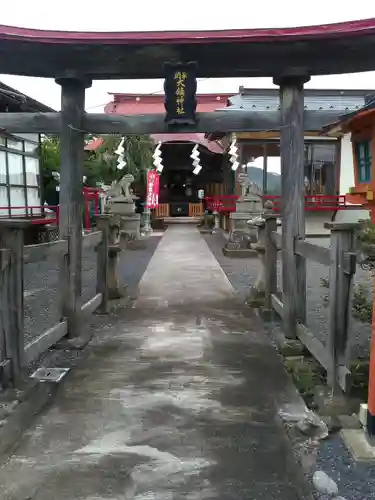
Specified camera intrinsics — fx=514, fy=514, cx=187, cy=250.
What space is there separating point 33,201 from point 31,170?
0.97m

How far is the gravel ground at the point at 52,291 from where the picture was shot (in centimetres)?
543

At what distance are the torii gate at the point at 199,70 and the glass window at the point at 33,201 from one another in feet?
30.7

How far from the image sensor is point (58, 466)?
312 cm

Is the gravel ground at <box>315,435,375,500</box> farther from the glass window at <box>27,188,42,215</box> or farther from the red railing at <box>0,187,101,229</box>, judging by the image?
the glass window at <box>27,188,42,215</box>

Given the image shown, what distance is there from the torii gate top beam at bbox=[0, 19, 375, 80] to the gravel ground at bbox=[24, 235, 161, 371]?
2.80 meters

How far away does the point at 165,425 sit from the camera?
370 cm

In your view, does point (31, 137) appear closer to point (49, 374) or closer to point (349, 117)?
point (49, 374)

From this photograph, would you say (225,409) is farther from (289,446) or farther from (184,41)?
(184,41)

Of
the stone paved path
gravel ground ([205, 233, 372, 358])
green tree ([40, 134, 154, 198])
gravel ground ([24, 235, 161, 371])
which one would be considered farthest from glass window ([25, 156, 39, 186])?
the stone paved path

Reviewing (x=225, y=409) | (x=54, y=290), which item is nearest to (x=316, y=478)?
(x=225, y=409)

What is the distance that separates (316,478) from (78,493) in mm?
1340

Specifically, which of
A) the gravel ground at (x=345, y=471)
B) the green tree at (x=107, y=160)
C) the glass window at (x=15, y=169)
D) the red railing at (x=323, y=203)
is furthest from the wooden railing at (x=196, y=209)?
the gravel ground at (x=345, y=471)

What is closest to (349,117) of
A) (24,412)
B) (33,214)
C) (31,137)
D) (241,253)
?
(24,412)

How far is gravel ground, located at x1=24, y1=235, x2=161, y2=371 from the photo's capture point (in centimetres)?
543
